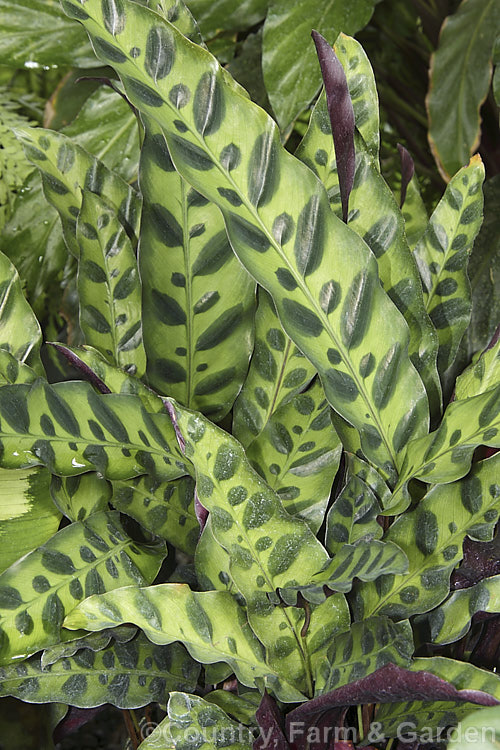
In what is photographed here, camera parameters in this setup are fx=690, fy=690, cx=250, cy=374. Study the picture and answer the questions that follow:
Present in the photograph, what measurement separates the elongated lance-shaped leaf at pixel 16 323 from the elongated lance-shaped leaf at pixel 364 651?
27 centimetres

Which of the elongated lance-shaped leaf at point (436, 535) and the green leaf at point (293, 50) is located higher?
the green leaf at point (293, 50)

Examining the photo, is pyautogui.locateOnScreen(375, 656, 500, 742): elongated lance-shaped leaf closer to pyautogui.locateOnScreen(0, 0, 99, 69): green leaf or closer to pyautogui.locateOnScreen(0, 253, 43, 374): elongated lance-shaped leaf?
pyautogui.locateOnScreen(0, 253, 43, 374): elongated lance-shaped leaf

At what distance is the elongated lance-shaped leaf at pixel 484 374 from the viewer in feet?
1.36

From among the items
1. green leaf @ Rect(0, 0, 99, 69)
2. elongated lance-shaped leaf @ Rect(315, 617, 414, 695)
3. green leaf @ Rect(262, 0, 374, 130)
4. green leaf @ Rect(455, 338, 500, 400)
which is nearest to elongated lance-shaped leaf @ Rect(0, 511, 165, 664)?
elongated lance-shaped leaf @ Rect(315, 617, 414, 695)

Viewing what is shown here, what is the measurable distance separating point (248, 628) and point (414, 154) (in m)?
1.01

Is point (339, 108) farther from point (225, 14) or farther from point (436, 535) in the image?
point (225, 14)

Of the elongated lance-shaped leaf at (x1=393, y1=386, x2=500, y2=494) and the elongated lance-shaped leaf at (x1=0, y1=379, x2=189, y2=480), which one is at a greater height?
the elongated lance-shaped leaf at (x1=393, y1=386, x2=500, y2=494)

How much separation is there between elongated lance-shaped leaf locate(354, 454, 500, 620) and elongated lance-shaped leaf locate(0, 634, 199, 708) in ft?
0.43

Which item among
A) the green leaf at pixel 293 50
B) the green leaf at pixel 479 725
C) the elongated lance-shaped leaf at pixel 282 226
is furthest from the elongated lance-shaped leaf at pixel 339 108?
the green leaf at pixel 293 50

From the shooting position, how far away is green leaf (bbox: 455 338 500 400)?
1.36 feet

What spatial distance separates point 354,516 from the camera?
1.31 ft

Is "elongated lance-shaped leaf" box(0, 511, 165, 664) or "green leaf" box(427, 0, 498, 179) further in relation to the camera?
"green leaf" box(427, 0, 498, 179)

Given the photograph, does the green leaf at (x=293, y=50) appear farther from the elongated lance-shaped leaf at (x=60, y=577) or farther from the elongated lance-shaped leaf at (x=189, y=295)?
the elongated lance-shaped leaf at (x=60, y=577)

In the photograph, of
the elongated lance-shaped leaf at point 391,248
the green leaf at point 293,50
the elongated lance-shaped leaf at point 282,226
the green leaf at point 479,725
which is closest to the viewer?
the green leaf at point 479,725
